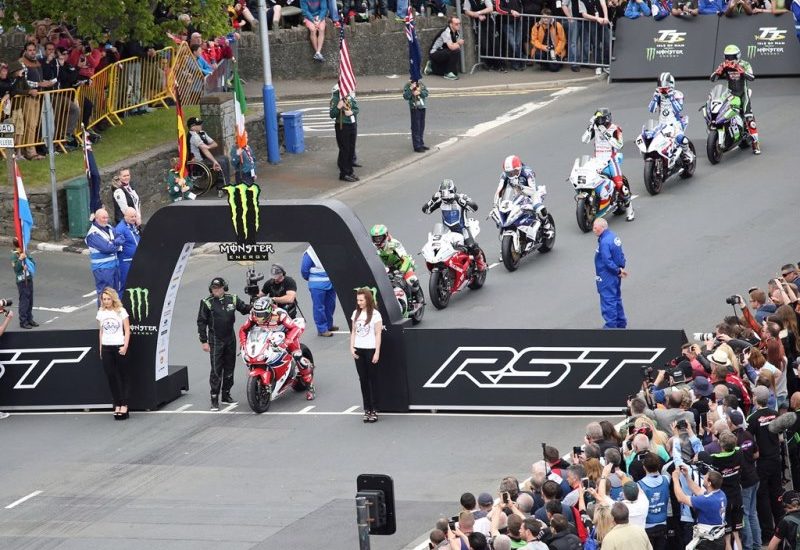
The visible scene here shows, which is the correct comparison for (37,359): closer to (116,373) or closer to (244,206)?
(116,373)

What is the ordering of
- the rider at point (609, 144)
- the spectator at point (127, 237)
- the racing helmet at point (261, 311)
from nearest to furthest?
the racing helmet at point (261, 311)
the spectator at point (127, 237)
the rider at point (609, 144)

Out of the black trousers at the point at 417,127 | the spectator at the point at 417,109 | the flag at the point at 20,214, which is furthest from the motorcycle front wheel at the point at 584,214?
the flag at the point at 20,214

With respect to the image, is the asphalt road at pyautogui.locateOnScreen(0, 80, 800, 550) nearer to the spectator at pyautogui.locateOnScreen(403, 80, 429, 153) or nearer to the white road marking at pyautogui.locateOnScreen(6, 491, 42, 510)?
the white road marking at pyautogui.locateOnScreen(6, 491, 42, 510)

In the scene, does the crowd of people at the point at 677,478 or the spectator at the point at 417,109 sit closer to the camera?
the crowd of people at the point at 677,478

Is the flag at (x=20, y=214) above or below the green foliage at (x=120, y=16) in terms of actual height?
below

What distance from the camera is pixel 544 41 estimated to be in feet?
128

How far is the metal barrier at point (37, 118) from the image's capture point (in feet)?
99.5

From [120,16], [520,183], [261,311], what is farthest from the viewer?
[120,16]

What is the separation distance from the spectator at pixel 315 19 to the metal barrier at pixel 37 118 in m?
9.36

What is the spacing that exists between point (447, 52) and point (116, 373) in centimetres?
1947

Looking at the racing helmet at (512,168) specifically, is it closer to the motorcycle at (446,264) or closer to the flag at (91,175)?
the motorcycle at (446,264)

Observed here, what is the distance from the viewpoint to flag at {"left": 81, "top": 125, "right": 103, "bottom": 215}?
28.4m

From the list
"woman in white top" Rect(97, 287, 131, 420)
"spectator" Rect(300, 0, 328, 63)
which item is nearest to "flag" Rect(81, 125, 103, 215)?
"woman in white top" Rect(97, 287, 131, 420)

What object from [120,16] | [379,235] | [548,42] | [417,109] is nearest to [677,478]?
[379,235]
